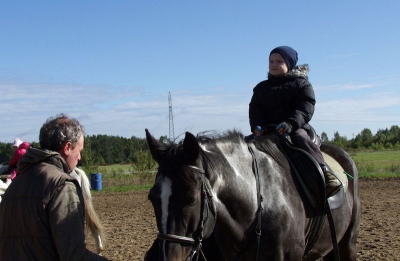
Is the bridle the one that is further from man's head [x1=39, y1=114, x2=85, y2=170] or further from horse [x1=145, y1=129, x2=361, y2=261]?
man's head [x1=39, y1=114, x2=85, y2=170]

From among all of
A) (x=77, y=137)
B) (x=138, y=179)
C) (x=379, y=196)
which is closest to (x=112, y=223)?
(x=379, y=196)

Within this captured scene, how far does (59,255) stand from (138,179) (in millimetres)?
23955

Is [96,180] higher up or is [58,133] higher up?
[58,133]

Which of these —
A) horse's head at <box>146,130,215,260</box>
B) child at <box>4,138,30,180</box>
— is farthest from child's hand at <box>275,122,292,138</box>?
child at <box>4,138,30,180</box>

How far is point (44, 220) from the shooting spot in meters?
2.74

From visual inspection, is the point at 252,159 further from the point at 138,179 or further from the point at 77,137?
the point at 138,179

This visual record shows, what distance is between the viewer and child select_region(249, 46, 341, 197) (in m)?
4.32

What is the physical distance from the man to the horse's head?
447mm

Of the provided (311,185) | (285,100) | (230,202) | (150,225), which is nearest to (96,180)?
(150,225)

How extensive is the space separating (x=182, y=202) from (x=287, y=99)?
6.48 feet

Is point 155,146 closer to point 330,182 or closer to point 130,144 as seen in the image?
point 330,182

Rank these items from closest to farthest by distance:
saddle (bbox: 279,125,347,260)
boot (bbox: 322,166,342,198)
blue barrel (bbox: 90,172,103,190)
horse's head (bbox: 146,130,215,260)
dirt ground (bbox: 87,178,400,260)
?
horse's head (bbox: 146,130,215,260) < saddle (bbox: 279,125,347,260) < boot (bbox: 322,166,342,198) < dirt ground (bbox: 87,178,400,260) < blue barrel (bbox: 90,172,103,190)

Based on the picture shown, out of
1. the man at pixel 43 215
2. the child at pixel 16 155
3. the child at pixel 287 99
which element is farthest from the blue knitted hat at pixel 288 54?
the child at pixel 16 155

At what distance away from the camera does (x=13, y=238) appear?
279 centimetres
